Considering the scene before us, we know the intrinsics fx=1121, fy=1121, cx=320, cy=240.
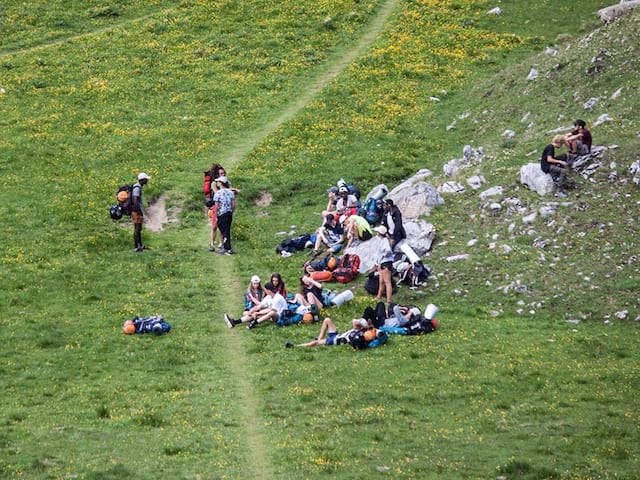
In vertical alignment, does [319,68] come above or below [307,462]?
above

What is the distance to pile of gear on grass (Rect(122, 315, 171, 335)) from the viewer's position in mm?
33906

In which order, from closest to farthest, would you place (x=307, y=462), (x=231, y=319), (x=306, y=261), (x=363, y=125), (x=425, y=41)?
(x=307, y=462)
(x=231, y=319)
(x=306, y=261)
(x=363, y=125)
(x=425, y=41)

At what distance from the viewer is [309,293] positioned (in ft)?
115

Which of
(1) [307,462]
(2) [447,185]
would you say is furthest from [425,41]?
(1) [307,462]

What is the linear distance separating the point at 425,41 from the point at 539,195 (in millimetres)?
30385

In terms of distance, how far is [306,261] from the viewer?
4047 cm

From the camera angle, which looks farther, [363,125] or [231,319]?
[363,125]

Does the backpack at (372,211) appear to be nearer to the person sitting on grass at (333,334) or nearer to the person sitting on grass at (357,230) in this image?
the person sitting on grass at (357,230)

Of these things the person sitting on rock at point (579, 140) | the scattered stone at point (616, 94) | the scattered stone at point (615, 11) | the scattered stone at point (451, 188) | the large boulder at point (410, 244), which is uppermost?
the scattered stone at point (615, 11)

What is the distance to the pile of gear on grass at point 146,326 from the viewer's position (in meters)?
33.9

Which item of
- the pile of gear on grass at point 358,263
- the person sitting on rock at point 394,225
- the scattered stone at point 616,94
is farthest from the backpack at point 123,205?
the scattered stone at point 616,94

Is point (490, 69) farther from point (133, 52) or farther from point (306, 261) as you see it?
point (306, 261)

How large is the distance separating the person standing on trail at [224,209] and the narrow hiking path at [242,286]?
67cm

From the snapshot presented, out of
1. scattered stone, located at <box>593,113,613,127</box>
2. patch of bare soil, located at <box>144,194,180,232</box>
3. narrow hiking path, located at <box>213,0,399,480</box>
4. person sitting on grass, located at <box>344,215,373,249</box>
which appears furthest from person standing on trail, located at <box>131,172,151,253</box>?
scattered stone, located at <box>593,113,613,127</box>
